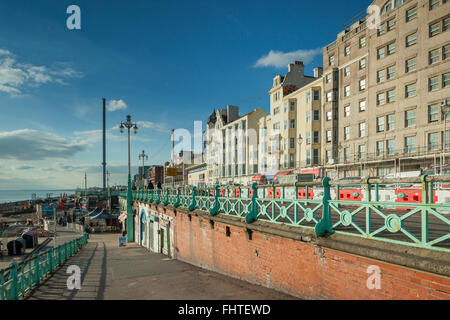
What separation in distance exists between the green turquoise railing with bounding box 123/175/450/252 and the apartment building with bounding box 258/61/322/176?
68.2 feet

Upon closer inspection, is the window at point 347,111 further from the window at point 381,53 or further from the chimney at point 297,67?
the chimney at point 297,67

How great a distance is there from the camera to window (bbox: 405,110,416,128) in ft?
88.1

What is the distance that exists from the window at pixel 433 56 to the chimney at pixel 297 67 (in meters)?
21.2

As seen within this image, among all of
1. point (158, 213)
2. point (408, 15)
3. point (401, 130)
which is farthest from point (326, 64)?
point (158, 213)

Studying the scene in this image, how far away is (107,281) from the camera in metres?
11.3

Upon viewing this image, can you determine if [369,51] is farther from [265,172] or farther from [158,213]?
[158,213]

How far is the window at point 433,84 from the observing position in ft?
82.1

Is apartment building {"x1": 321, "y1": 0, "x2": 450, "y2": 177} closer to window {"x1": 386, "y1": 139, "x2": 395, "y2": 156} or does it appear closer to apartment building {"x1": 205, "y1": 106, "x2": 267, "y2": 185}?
window {"x1": 386, "y1": 139, "x2": 395, "y2": 156}

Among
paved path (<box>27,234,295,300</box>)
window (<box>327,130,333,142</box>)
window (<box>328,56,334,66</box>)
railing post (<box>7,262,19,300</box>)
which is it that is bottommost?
paved path (<box>27,234,295,300</box>)

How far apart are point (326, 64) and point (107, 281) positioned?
36568 mm

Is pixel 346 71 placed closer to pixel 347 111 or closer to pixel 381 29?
pixel 347 111

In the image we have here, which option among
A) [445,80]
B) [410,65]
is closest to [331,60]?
[410,65]

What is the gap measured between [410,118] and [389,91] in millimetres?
3787

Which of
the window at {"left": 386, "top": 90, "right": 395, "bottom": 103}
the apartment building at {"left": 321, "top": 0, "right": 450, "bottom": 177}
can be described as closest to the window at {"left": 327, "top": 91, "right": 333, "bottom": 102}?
the apartment building at {"left": 321, "top": 0, "right": 450, "bottom": 177}
